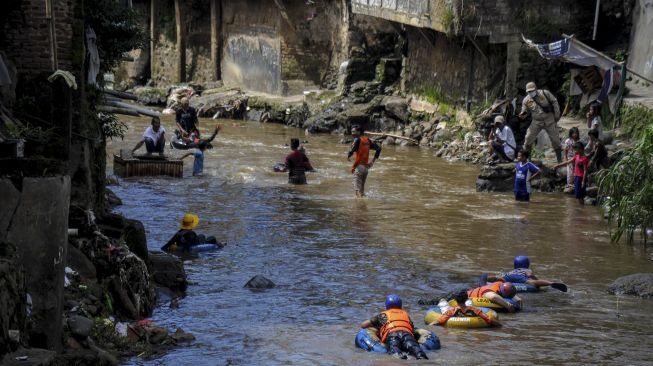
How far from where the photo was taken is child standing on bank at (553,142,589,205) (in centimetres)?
1992

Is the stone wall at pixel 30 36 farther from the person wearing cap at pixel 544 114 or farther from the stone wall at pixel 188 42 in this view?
the stone wall at pixel 188 42

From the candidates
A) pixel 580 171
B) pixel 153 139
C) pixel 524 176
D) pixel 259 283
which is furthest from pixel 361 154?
pixel 259 283

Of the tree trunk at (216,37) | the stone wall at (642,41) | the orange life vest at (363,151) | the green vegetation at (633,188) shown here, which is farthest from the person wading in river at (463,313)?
the tree trunk at (216,37)

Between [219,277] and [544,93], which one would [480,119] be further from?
[219,277]

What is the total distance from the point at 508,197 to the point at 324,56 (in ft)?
51.3

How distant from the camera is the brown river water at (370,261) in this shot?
11.6m

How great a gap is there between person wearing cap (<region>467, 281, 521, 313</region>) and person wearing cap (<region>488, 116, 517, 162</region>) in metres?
9.68

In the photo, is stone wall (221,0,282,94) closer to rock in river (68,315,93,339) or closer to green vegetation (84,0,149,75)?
green vegetation (84,0,149,75)

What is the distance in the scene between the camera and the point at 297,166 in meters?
21.5

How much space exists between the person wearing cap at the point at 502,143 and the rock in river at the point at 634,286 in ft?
28.4

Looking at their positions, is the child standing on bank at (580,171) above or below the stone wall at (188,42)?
below

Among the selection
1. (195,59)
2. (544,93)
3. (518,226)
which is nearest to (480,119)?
(544,93)

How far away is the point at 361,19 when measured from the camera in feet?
109

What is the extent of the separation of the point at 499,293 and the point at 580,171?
7600 millimetres
